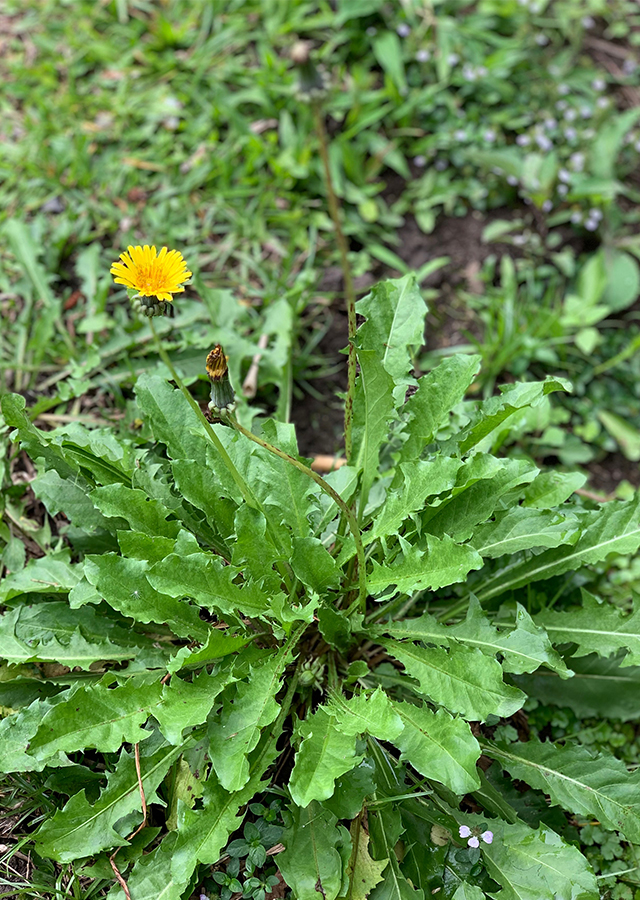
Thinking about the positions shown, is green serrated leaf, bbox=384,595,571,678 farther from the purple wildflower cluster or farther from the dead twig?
the dead twig

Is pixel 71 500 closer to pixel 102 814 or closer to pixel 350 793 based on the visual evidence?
pixel 102 814

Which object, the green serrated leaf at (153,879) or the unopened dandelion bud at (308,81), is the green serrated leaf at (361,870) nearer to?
the green serrated leaf at (153,879)

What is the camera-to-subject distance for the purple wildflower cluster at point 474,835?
6.59 feet

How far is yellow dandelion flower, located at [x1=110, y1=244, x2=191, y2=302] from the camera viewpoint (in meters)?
1.66

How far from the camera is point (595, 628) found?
2334 millimetres

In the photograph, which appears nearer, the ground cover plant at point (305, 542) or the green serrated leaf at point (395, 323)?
the ground cover plant at point (305, 542)

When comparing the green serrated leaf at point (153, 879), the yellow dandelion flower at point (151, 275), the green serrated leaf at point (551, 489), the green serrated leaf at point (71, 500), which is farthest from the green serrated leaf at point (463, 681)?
the yellow dandelion flower at point (151, 275)

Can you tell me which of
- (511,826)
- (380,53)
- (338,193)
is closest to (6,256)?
(338,193)

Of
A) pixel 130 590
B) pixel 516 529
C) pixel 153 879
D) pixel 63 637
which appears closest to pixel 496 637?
pixel 516 529

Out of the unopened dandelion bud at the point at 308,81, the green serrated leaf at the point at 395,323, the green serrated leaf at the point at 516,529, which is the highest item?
the unopened dandelion bud at the point at 308,81

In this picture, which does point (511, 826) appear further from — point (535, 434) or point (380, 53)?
point (380, 53)

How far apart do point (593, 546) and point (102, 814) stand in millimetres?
1622

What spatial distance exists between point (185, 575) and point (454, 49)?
12.0 feet

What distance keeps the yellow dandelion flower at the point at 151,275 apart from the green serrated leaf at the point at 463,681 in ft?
3.88
